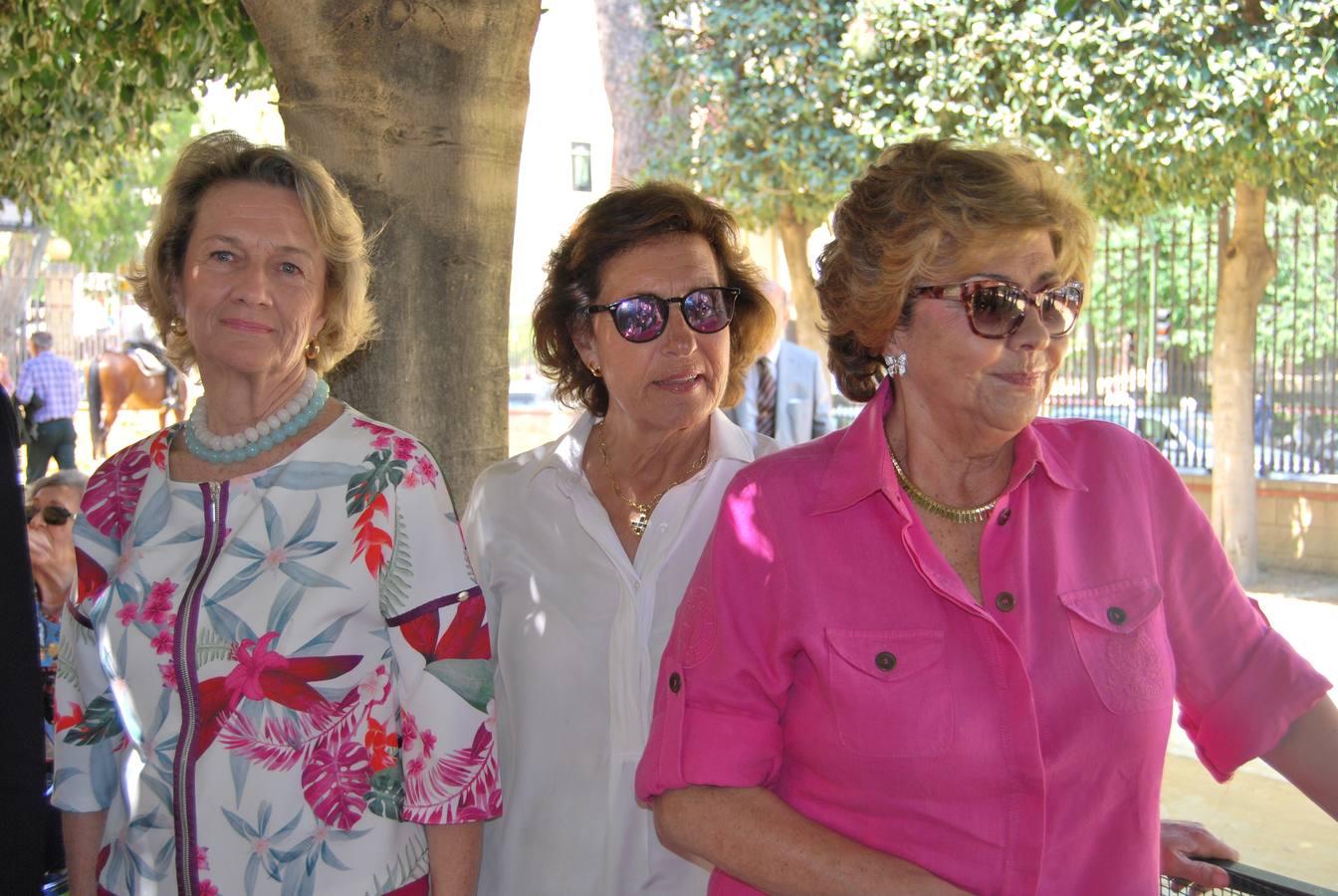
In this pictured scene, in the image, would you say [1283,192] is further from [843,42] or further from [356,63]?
[356,63]

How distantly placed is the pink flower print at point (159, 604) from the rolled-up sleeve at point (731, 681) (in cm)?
84

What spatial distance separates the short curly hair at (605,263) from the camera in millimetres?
2857

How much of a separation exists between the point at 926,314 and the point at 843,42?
9365mm

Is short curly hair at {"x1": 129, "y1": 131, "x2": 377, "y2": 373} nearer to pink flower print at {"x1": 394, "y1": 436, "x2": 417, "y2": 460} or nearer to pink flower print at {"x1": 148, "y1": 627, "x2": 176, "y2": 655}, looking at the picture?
pink flower print at {"x1": 394, "y1": 436, "x2": 417, "y2": 460}

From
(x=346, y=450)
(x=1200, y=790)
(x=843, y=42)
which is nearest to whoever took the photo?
(x=346, y=450)

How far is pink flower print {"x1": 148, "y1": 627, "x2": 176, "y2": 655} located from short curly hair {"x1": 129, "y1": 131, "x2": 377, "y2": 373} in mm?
614

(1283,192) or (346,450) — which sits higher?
(1283,192)

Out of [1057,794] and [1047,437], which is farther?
[1047,437]

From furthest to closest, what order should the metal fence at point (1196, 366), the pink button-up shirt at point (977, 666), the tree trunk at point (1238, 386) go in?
the metal fence at point (1196, 366) → the tree trunk at point (1238, 386) → the pink button-up shirt at point (977, 666)

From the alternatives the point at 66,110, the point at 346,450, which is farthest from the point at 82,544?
the point at 66,110

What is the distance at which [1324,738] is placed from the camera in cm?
203

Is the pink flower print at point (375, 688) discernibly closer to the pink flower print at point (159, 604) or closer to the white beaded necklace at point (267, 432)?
the pink flower print at point (159, 604)

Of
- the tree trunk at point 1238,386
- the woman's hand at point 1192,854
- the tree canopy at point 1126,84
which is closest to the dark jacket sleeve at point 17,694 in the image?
the woman's hand at point 1192,854

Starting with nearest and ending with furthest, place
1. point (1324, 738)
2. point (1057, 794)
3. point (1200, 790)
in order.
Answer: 1. point (1057, 794)
2. point (1324, 738)
3. point (1200, 790)
